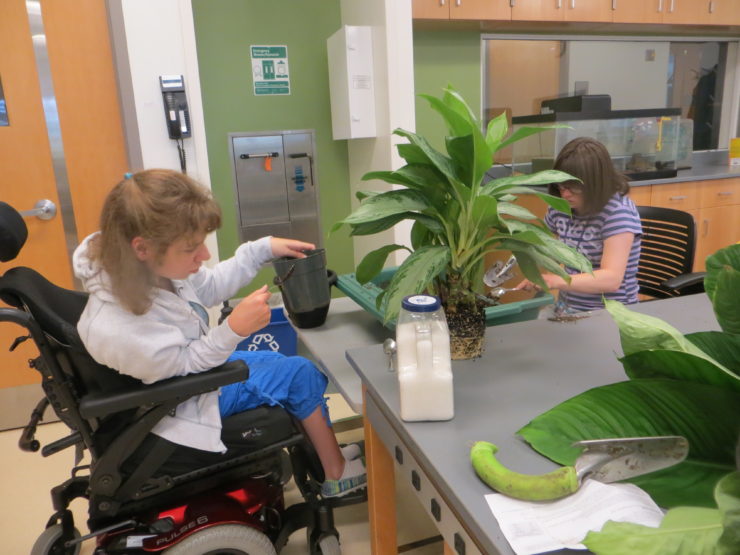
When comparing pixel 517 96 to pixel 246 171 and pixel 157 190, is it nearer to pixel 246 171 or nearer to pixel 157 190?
pixel 246 171

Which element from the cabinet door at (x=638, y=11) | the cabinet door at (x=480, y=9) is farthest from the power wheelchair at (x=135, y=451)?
the cabinet door at (x=638, y=11)

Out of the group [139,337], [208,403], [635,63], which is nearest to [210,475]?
[208,403]

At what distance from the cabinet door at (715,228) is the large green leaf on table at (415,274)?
131 inches

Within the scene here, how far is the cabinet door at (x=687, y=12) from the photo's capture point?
12.0ft

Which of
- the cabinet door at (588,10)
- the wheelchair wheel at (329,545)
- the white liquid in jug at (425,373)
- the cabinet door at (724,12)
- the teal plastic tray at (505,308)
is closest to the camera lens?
the white liquid in jug at (425,373)

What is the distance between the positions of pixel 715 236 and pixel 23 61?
413cm

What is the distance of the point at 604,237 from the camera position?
69.3 inches

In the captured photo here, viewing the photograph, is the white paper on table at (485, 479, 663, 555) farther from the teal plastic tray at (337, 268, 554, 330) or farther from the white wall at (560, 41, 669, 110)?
the white wall at (560, 41, 669, 110)

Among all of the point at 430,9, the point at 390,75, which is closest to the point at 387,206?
the point at 390,75

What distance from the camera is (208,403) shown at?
128 cm

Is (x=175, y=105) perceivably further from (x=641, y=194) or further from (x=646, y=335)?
(x=641, y=194)

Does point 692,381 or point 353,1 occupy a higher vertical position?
point 353,1

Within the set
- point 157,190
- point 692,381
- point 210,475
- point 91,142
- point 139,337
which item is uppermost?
point 91,142

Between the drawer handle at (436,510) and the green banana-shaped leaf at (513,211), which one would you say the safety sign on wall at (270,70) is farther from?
the drawer handle at (436,510)
